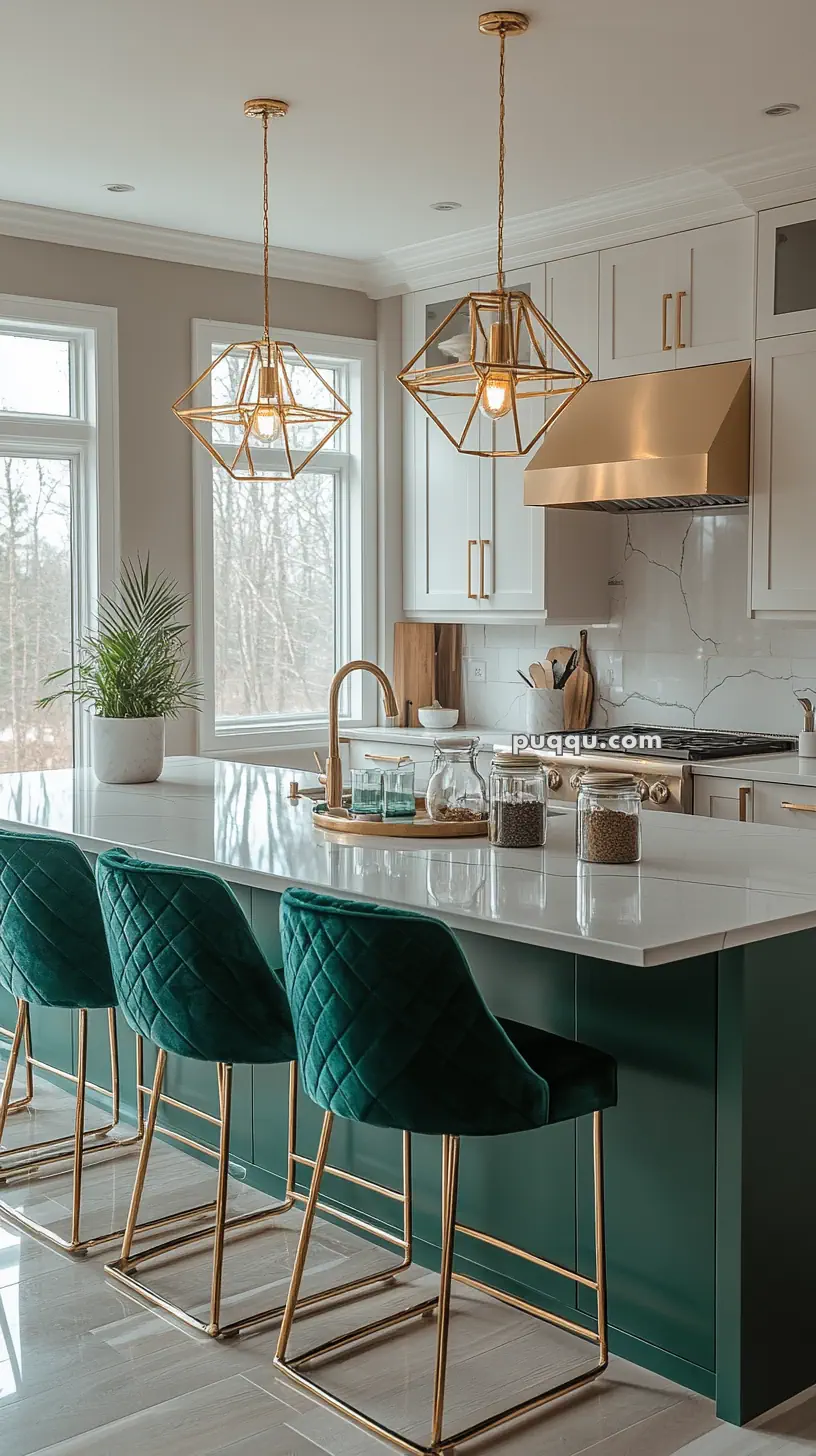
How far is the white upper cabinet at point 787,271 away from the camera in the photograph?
14.5 ft

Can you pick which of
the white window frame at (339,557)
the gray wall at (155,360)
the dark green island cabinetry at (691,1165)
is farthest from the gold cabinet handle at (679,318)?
the dark green island cabinetry at (691,1165)

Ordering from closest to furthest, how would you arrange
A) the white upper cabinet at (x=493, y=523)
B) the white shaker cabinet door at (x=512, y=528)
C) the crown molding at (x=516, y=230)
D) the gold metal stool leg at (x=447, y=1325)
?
the gold metal stool leg at (x=447, y=1325) → the crown molding at (x=516, y=230) → the white upper cabinet at (x=493, y=523) → the white shaker cabinet door at (x=512, y=528)

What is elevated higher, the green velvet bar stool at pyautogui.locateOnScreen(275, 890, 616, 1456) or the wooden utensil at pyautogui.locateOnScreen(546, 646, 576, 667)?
the wooden utensil at pyautogui.locateOnScreen(546, 646, 576, 667)

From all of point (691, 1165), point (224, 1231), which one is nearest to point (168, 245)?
point (224, 1231)

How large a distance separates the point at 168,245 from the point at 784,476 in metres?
2.42

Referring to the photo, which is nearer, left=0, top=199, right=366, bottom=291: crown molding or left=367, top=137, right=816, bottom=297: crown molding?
left=367, top=137, right=816, bottom=297: crown molding

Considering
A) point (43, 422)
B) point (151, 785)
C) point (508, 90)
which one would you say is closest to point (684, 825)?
point (151, 785)

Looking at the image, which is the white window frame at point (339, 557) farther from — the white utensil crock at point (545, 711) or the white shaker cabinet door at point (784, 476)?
the white shaker cabinet door at point (784, 476)

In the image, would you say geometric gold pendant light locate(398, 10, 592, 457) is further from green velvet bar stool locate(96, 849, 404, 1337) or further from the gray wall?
green velvet bar stool locate(96, 849, 404, 1337)

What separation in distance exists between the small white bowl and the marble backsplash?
0.93 feet

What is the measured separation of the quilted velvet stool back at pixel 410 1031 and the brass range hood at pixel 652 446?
9.06 ft

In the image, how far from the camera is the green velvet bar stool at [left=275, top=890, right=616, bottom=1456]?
220cm

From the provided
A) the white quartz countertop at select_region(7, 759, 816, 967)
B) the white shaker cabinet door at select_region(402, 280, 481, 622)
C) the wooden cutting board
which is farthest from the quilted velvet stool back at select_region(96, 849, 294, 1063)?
the wooden cutting board

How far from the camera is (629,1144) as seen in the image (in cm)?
256
